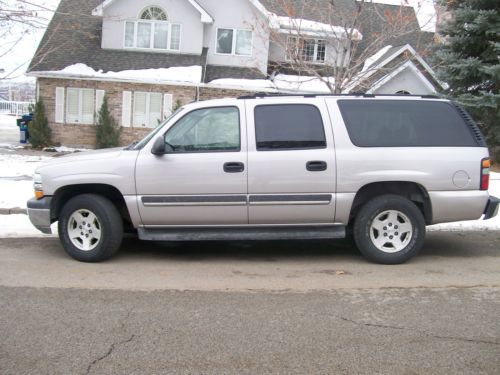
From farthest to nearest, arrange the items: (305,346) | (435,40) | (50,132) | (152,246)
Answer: (50,132)
(435,40)
(152,246)
(305,346)

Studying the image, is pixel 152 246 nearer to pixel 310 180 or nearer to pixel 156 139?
pixel 156 139

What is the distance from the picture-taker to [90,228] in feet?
20.7

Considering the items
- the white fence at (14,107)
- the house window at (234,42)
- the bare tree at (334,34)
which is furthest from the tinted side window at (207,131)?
the white fence at (14,107)

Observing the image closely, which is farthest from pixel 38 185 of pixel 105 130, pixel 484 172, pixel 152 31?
pixel 152 31

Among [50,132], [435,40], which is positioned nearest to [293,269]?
[435,40]

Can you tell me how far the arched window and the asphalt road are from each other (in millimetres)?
16949

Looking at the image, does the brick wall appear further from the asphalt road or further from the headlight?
the headlight

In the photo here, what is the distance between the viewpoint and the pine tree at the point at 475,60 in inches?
585

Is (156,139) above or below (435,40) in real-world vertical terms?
below

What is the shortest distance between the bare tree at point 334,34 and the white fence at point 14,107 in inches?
1140

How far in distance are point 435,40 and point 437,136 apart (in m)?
11.2

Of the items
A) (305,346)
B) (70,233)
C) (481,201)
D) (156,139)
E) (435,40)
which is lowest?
(305,346)

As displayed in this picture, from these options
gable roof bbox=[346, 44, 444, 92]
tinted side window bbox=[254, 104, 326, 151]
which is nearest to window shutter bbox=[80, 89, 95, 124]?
gable roof bbox=[346, 44, 444, 92]

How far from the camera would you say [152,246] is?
7230 millimetres
